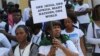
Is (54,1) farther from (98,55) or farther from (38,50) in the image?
(98,55)

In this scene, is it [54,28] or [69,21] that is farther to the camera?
[69,21]

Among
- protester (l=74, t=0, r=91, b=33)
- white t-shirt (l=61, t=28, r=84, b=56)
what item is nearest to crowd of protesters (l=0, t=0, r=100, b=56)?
white t-shirt (l=61, t=28, r=84, b=56)

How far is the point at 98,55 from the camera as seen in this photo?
22.5ft

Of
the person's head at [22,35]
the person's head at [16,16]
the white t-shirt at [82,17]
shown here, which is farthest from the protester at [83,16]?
the person's head at [22,35]

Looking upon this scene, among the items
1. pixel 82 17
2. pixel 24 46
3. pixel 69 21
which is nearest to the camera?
pixel 24 46

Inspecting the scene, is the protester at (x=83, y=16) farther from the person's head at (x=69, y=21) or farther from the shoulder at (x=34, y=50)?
the shoulder at (x=34, y=50)

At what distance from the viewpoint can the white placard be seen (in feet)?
18.2

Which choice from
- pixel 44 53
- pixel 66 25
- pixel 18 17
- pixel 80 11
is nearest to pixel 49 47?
pixel 44 53

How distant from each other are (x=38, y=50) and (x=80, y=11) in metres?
4.41

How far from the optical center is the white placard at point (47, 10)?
556 cm

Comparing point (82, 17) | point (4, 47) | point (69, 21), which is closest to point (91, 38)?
point (69, 21)

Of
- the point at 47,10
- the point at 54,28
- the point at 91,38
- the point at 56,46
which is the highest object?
the point at 47,10

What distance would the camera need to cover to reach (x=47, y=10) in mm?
5594

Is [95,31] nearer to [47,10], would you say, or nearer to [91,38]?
[91,38]
